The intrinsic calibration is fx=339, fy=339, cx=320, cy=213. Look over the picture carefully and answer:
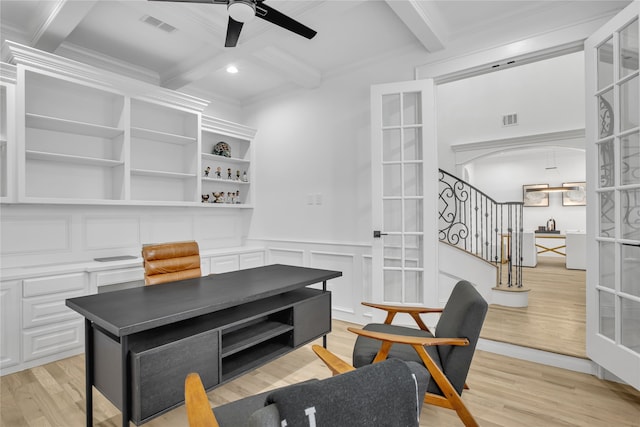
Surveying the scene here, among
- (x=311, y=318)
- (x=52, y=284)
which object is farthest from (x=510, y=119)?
(x=52, y=284)

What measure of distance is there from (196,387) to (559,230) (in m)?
10.1

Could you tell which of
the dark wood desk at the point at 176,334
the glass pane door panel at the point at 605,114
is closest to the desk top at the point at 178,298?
the dark wood desk at the point at 176,334

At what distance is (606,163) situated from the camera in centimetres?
238

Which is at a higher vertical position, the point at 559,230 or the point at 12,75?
the point at 12,75

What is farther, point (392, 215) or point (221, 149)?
point (221, 149)

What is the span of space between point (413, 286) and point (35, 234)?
11.4ft

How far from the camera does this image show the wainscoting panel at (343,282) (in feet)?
12.4

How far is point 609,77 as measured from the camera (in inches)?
92.5

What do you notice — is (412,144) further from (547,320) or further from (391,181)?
(547,320)

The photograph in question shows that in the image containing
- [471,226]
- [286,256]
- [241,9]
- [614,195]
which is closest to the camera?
[241,9]

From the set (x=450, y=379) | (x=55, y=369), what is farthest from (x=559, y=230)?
(x=55, y=369)

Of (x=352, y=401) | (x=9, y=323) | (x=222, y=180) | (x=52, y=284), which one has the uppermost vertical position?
(x=222, y=180)

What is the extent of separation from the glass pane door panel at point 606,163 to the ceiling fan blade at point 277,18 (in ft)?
7.28

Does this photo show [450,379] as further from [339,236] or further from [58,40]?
[58,40]
